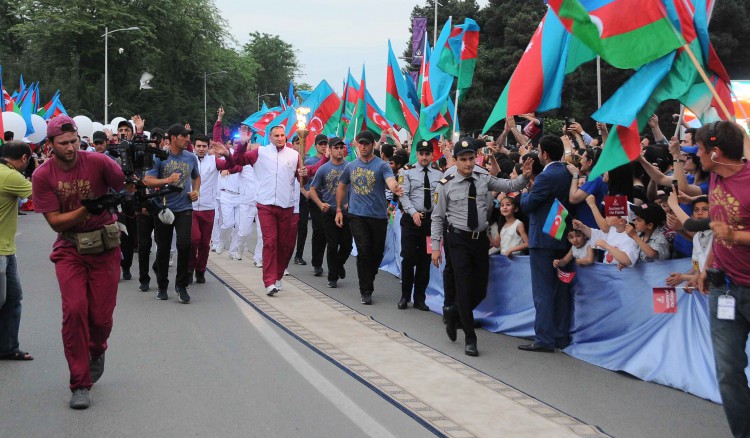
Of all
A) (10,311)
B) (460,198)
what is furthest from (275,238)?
(10,311)

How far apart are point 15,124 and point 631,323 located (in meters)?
19.9

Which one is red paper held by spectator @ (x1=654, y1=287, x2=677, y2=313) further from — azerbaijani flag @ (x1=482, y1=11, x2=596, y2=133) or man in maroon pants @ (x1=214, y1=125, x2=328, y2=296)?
man in maroon pants @ (x1=214, y1=125, x2=328, y2=296)

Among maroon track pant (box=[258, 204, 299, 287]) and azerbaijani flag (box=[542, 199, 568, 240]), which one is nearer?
azerbaijani flag (box=[542, 199, 568, 240])

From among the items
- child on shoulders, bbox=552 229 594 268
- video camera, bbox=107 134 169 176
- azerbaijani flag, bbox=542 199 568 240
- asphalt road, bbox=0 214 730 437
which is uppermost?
video camera, bbox=107 134 169 176

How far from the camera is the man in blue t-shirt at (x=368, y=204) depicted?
11781mm

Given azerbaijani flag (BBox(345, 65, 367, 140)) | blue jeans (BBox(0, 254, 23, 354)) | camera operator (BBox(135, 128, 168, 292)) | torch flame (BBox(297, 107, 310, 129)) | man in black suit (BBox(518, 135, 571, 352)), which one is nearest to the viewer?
blue jeans (BBox(0, 254, 23, 354))

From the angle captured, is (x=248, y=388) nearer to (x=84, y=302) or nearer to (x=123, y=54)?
(x=84, y=302)

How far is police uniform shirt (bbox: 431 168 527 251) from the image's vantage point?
9.01 m

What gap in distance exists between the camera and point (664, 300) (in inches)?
280

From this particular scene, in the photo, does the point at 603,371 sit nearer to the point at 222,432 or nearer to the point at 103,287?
the point at 222,432

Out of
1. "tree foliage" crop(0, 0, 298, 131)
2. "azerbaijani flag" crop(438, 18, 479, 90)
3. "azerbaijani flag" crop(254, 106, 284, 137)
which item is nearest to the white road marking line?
"azerbaijani flag" crop(438, 18, 479, 90)

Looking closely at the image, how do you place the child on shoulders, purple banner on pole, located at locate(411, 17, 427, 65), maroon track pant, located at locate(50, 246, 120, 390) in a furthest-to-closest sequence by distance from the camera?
purple banner on pole, located at locate(411, 17, 427, 65) < the child on shoulders < maroon track pant, located at locate(50, 246, 120, 390)

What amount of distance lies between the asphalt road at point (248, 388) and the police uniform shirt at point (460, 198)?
3.84 ft

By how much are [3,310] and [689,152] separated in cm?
605
